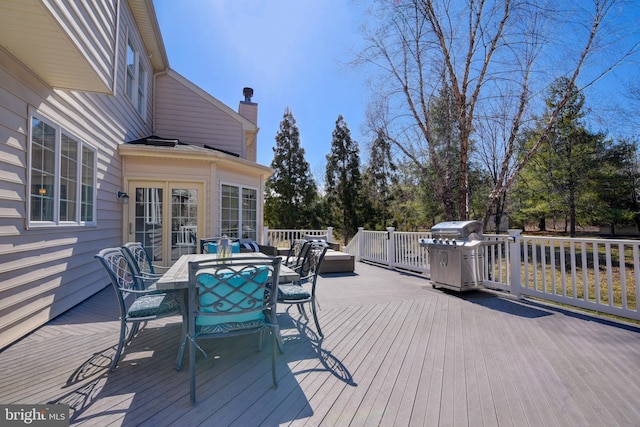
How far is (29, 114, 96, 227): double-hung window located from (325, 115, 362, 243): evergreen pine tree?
14.0m

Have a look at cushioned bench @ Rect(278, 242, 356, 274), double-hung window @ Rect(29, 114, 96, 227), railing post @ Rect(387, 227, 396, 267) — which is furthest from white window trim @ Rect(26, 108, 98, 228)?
railing post @ Rect(387, 227, 396, 267)

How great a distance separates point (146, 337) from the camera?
2939 millimetres

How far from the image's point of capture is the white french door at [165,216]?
6.05 meters

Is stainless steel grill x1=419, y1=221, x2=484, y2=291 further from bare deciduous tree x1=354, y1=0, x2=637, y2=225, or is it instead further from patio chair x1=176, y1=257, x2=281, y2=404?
patio chair x1=176, y1=257, x2=281, y2=404

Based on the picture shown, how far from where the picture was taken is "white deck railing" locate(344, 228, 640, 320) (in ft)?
11.1

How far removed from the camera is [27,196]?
3127 mm

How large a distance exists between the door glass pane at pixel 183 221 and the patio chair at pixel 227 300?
4685 mm

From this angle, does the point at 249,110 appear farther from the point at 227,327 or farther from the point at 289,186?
the point at 227,327

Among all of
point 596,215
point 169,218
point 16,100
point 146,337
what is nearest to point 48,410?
point 146,337

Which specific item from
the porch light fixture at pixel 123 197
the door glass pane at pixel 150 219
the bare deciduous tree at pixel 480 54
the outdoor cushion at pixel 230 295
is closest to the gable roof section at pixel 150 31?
the door glass pane at pixel 150 219

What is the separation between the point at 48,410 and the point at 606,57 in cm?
951

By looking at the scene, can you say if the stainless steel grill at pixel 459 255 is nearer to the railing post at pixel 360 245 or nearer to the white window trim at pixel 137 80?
the railing post at pixel 360 245

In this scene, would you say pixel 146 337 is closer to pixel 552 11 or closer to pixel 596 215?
pixel 552 11

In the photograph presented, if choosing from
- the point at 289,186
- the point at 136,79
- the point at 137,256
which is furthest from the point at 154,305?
the point at 289,186
